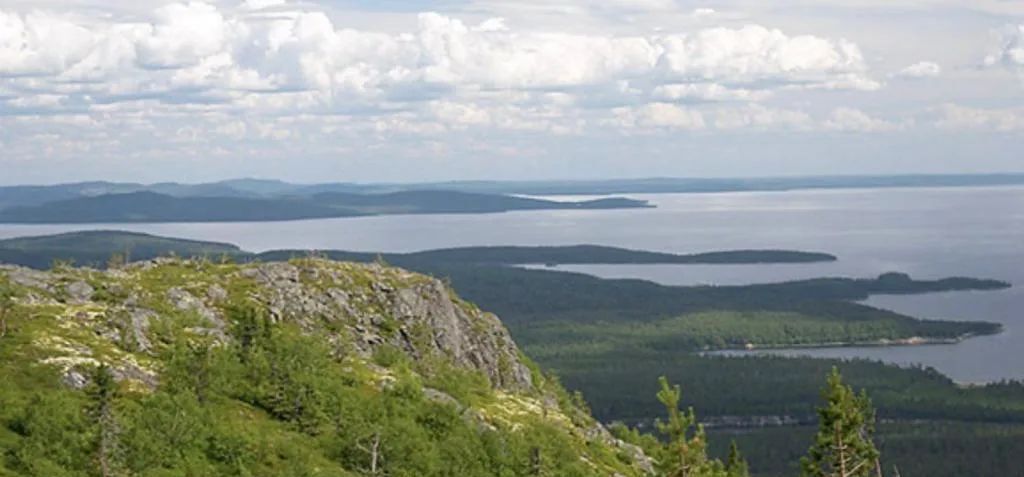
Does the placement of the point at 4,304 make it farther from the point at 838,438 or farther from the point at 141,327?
the point at 838,438

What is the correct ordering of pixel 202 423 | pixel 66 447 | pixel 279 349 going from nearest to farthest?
pixel 66 447, pixel 202 423, pixel 279 349

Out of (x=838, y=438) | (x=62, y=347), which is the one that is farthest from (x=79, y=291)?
(x=838, y=438)

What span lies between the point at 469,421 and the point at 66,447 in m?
29.8

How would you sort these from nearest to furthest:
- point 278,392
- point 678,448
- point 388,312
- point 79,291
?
point 678,448 → point 278,392 → point 79,291 → point 388,312

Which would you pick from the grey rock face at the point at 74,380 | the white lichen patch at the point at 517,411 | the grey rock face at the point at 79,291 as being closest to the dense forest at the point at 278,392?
the grey rock face at the point at 74,380

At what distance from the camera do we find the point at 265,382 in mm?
69312

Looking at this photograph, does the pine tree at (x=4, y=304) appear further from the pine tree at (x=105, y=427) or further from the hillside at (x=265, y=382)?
the pine tree at (x=105, y=427)

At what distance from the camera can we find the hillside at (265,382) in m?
56.0

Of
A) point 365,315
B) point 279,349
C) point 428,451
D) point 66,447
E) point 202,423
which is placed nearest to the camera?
point 66,447

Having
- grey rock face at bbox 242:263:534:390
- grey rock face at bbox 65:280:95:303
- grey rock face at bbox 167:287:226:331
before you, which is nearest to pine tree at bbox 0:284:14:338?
grey rock face at bbox 65:280:95:303

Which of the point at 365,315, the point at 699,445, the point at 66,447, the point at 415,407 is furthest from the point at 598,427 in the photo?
the point at 66,447

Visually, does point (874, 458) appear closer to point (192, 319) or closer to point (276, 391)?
point (276, 391)

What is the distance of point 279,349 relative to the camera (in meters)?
73.3

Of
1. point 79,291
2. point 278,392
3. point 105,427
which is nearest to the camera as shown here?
point 105,427
